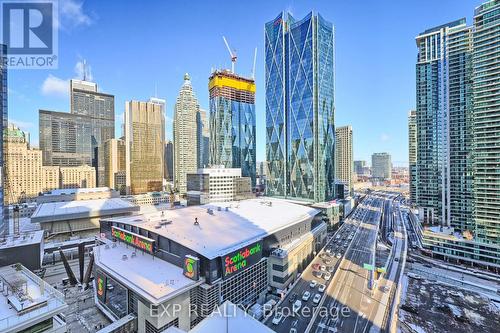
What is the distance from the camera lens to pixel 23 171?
158125 mm

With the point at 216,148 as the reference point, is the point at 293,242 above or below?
below

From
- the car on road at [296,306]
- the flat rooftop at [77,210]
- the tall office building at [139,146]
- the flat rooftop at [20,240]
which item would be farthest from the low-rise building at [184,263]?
the tall office building at [139,146]

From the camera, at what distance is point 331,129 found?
132125 millimetres

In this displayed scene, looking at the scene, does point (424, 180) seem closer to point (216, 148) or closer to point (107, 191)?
point (216, 148)

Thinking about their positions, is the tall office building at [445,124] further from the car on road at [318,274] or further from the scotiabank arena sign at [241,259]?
the scotiabank arena sign at [241,259]

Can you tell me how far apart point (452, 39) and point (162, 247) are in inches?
5539

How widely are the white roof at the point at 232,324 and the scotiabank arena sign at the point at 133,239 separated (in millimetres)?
34132

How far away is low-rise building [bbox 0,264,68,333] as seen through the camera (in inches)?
1100

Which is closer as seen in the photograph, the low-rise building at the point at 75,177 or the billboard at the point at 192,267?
the billboard at the point at 192,267

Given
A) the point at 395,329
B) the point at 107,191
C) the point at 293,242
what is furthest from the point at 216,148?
the point at 395,329

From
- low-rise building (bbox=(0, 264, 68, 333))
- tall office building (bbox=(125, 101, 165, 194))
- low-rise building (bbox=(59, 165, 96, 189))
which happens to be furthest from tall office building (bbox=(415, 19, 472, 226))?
low-rise building (bbox=(59, 165, 96, 189))

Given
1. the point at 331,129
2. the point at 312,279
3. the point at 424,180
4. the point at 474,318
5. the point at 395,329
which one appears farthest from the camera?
the point at 331,129

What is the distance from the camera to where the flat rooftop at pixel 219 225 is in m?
44.2

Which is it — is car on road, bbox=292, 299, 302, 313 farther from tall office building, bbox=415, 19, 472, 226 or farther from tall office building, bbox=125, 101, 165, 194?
tall office building, bbox=125, 101, 165, 194
